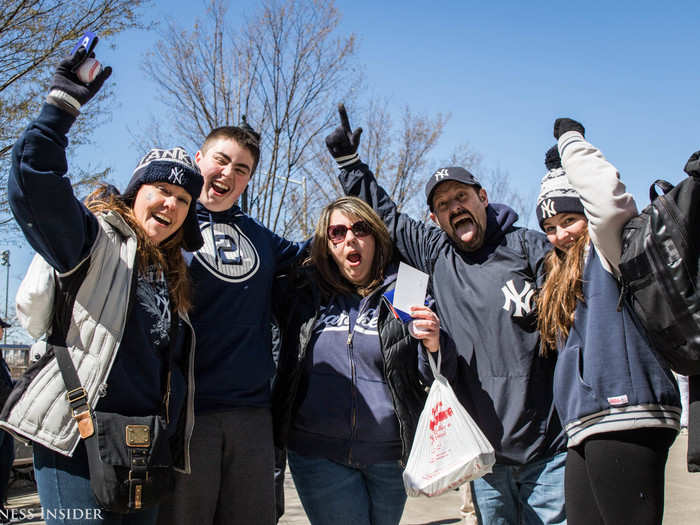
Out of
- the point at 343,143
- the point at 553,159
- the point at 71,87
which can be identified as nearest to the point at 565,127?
the point at 553,159

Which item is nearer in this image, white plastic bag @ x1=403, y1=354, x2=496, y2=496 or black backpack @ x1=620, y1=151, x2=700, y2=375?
black backpack @ x1=620, y1=151, x2=700, y2=375

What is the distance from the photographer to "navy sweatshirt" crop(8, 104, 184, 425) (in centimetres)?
198

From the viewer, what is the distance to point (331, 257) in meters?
3.34

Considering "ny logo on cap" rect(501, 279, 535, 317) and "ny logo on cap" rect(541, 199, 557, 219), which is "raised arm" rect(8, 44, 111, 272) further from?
"ny logo on cap" rect(541, 199, 557, 219)

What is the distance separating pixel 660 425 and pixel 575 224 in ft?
3.40

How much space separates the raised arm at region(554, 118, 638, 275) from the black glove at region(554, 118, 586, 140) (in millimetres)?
122

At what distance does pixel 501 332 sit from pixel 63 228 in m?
2.02

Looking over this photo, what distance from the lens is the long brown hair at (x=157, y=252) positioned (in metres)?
2.43

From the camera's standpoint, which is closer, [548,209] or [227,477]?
[227,477]

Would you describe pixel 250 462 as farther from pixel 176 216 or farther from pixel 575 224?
pixel 575 224

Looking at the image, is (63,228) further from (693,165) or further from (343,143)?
(693,165)

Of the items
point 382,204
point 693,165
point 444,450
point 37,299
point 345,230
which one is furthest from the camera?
point 382,204

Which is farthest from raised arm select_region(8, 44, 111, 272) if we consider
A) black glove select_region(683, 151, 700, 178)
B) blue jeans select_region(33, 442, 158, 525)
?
black glove select_region(683, 151, 700, 178)

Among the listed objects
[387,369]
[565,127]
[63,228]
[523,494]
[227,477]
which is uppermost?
[565,127]
